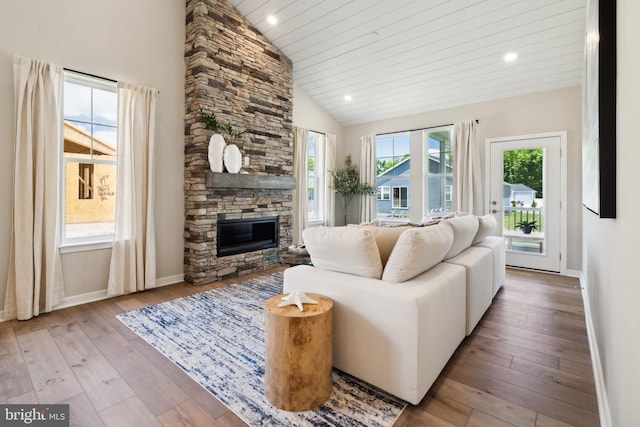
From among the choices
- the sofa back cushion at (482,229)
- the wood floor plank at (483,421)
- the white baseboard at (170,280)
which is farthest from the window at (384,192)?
the wood floor plank at (483,421)

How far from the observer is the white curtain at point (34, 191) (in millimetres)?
2715

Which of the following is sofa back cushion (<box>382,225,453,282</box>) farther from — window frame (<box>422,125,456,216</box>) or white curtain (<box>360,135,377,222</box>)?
white curtain (<box>360,135,377,222</box>)

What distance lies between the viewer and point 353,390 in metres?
1.75

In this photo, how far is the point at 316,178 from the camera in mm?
6160

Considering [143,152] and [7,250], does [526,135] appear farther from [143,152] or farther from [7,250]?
[7,250]

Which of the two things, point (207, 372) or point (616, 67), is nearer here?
point (616, 67)

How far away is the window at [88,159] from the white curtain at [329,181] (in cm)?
364

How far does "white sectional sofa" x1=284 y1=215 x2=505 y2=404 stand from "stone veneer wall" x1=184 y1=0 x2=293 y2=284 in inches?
87.1

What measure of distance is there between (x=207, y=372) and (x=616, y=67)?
8.26 ft

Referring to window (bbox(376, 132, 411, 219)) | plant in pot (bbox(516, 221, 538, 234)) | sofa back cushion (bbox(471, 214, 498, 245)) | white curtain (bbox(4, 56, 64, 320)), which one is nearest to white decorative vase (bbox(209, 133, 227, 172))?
white curtain (bbox(4, 56, 64, 320))

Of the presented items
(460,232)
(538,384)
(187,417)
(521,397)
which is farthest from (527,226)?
(187,417)

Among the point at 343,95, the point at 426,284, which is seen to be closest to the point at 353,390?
the point at 426,284

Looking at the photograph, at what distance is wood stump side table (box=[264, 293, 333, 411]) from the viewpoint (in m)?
1.52

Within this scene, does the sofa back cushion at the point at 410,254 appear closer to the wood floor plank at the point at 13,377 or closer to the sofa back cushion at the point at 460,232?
the sofa back cushion at the point at 460,232
